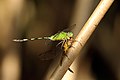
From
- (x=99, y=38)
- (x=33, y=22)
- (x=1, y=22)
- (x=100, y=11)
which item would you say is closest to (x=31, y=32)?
(x=33, y=22)

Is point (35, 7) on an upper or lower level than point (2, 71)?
upper

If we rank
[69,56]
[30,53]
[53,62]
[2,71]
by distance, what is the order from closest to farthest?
[69,56], [2,71], [53,62], [30,53]

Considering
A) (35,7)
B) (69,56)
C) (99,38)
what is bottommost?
(99,38)

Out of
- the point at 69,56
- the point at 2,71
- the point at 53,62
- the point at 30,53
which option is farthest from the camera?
the point at 30,53

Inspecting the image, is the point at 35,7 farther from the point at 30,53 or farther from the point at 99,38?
the point at 99,38

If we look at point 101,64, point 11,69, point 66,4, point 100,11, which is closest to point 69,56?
point 100,11

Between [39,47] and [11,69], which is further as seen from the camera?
[39,47]
